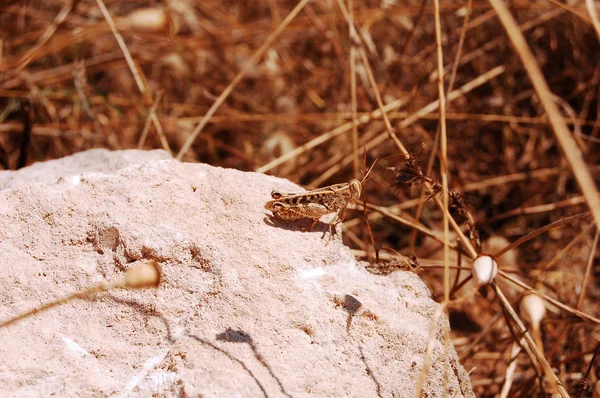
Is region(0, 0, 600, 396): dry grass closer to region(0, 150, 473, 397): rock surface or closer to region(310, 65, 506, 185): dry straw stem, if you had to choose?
region(310, 65, 506, 185): dry straw stem

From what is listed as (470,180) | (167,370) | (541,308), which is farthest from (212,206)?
(470,180)

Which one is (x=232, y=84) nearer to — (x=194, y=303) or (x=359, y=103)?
(x=359, y=103)

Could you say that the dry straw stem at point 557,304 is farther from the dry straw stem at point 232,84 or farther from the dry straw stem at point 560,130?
the dry straw stem at point 232,84

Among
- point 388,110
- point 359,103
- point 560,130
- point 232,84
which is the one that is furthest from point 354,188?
point 359,103

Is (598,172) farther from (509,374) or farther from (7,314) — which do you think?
(7,314)

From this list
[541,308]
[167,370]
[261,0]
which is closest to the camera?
[167,370]

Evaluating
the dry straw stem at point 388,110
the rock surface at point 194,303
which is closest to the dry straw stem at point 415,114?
the dry straw stem at point 388,110

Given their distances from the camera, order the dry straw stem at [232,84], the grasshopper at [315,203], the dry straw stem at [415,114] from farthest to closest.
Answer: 1. the dry straw stem at [415,114]
2. the dry straw stem at [232,84]
3. the grasshopper at [315,203]
